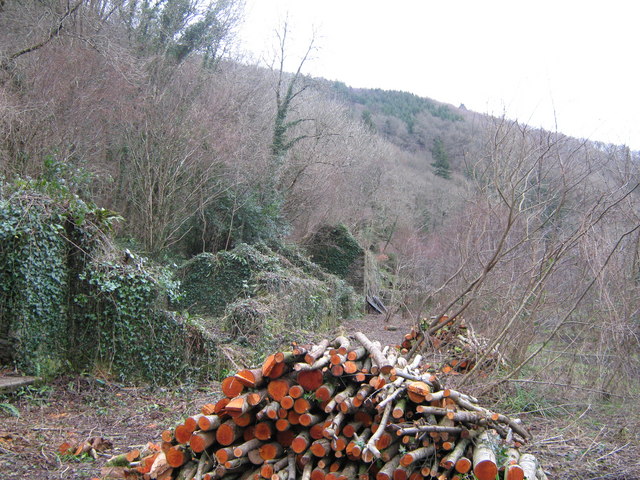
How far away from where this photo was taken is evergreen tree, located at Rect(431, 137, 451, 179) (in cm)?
4109

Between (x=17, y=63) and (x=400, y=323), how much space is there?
49.3 feet

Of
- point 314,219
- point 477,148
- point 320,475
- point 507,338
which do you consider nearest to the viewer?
point 320,475

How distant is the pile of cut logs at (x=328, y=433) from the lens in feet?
12.6

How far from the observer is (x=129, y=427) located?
20.8 ft

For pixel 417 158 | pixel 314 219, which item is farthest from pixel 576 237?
pixel 417 158

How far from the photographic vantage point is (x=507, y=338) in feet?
24.2

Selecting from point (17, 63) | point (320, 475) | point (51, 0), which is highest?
point (51, 0)

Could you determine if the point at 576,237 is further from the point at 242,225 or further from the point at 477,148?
the point at 242,225

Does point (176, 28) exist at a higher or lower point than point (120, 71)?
higher

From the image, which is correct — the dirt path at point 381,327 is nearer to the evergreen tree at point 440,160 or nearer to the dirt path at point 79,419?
the dirt path at point 79,419

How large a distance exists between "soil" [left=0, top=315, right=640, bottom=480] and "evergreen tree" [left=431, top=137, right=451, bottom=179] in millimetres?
35568

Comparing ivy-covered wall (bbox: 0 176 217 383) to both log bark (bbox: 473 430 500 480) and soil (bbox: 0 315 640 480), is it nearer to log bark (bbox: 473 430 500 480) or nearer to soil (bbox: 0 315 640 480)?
soil (bbox: 0 315 640 480)

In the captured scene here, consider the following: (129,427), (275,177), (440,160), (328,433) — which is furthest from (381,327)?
(440,160)

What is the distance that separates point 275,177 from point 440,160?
89.1ft
